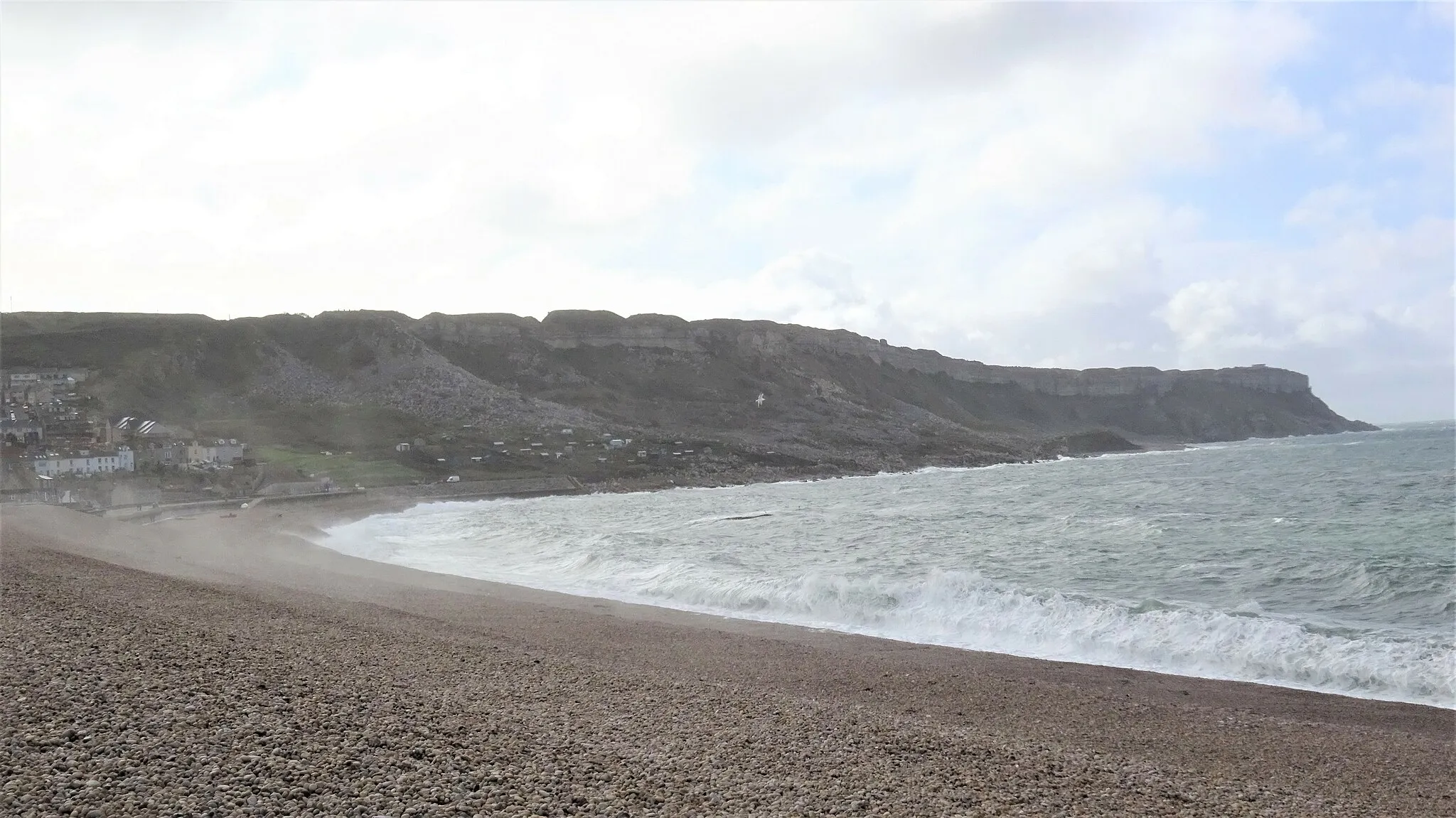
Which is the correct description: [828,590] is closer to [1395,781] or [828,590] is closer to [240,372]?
[1395,781]

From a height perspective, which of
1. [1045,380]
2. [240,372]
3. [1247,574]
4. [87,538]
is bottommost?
[87,538]

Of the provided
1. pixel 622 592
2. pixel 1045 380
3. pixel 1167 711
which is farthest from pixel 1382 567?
pixel 1045 380

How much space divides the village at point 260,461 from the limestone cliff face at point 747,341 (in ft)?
106

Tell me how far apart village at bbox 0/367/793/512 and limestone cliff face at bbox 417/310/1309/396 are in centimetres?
3240

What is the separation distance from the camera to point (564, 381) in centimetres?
9850

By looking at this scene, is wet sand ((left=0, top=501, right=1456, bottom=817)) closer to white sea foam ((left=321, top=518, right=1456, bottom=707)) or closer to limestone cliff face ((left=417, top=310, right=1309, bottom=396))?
white sea foam ((left=321, top=518, right=1456, bottom=707))

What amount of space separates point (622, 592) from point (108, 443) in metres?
50.2

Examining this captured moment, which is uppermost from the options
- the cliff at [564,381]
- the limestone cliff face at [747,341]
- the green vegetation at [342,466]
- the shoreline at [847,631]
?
the limestone cliff face at [747,341]

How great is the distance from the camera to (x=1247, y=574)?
1761 cm

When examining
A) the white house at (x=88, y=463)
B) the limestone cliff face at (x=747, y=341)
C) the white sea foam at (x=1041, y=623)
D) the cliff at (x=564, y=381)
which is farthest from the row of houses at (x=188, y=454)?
the limestone cliff face at (x=747, y=341)

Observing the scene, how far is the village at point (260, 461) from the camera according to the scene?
46.5 metres

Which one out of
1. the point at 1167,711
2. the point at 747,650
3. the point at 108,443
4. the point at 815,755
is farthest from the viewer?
the point at 108,443

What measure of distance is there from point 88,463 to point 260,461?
9194 millimetres

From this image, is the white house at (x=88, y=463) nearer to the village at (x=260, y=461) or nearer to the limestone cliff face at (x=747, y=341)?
the village at (x=260, y=461)
